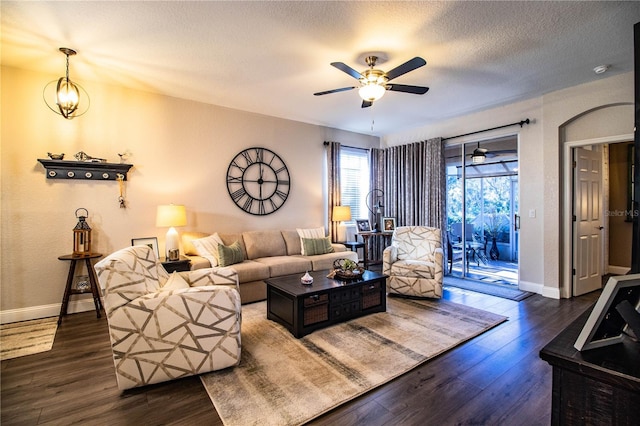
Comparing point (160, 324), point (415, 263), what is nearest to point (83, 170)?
point (160, 324)

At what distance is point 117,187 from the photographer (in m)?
4.03

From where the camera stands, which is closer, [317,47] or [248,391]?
[248,391]

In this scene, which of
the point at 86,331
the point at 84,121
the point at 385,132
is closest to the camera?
the point at 86,331

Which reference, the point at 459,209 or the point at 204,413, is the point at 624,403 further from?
the point at 459,209

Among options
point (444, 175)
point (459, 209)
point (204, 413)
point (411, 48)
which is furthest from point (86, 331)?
point (459, 209)

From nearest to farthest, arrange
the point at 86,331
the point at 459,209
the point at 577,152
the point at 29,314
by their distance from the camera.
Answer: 1. the point at 86,331
2. the point at 29,314
3. the point at 577,152
4. the point at 459,209

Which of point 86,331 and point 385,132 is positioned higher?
point 385,132

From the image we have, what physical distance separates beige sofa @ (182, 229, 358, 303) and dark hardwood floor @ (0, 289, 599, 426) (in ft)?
5.23

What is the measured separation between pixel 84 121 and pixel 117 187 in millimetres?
873

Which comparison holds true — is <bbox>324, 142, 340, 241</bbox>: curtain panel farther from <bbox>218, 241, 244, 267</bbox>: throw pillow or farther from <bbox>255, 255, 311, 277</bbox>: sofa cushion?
<bbox>218, 241, 244, 267</bbox>: throw pillow

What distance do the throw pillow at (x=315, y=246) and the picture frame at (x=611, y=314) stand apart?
409 cm

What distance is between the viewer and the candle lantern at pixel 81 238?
367cm

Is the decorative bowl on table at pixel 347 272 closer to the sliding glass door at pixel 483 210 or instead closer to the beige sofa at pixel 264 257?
the beige sofa at pixel 264 257

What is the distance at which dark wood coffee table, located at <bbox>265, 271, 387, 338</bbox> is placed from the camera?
3039mm
